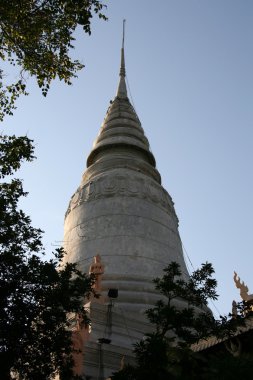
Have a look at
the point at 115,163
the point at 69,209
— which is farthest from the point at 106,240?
the point at 115,163

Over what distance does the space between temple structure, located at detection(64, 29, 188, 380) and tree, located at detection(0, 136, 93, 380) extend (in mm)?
3074

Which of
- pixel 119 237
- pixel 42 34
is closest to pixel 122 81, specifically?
pixel 119 237

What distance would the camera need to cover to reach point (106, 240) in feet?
53.6

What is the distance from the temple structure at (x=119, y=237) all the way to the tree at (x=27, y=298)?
307 centimetres

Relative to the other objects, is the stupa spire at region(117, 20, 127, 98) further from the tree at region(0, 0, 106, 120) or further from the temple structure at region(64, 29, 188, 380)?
the tree at region(0, 0, 106, 120)

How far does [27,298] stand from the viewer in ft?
25.0

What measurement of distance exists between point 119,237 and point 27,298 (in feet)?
29.0

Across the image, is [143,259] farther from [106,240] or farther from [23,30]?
[23,30]

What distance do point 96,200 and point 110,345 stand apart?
7082 mm

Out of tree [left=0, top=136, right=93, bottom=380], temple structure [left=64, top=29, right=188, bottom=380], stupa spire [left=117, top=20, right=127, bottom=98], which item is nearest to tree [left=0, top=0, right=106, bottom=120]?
tree [left=0, top=136, right=93, bottom=380]

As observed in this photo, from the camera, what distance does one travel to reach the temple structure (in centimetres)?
1244

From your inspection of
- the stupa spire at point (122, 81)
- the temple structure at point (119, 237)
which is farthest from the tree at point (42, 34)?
the stupa spire at point (122, 81)

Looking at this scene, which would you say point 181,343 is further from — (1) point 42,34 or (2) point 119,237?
(2) point 119,237

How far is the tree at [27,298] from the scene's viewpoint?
23.7 feet
